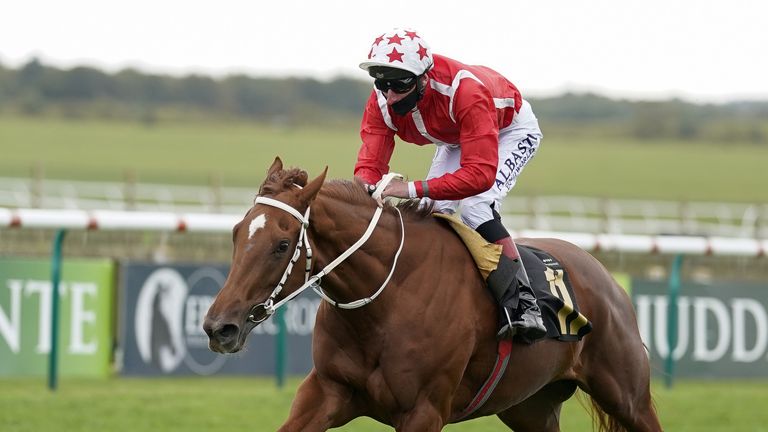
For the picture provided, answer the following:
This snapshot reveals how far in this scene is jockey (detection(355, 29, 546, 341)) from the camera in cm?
496

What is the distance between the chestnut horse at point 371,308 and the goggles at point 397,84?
0.41m

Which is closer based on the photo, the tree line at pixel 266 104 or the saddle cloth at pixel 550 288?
the saddle cloth at pixel 550 288

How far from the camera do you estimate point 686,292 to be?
11156 millimetres

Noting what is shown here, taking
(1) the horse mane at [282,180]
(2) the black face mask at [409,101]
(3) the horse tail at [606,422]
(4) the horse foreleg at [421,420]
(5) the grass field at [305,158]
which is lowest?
(5) the grass field at [305,158]

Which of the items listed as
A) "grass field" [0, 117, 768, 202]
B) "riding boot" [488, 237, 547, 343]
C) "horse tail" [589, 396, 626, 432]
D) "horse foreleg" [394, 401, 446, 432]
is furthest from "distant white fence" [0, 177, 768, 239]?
"horse foreleg" [394, 401, 446, 432]

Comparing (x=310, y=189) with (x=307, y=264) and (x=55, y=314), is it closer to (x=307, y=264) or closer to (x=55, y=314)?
(x=307, y=264)

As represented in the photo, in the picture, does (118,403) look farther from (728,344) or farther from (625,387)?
(728,344)

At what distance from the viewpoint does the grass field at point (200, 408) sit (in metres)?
7.69

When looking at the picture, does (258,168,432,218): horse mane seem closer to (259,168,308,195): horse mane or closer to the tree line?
(259,168,308,195): horse mane

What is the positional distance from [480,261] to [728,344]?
22.4 feet

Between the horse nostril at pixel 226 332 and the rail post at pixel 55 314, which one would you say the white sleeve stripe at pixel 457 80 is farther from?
the rail post at pixel 55 314

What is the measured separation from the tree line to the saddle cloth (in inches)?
2463

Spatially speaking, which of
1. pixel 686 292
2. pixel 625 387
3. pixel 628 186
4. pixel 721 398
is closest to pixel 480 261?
pixel 625 387

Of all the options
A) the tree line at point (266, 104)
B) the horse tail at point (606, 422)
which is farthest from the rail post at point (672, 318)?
the tree line at point (266, 104)
